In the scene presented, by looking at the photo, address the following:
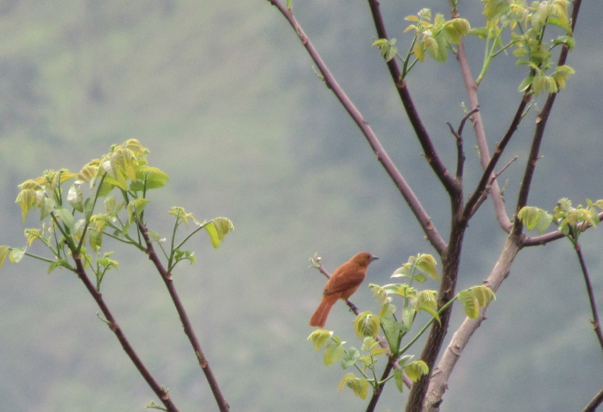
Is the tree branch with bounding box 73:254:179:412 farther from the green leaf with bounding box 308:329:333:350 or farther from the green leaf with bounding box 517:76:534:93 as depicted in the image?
the green leaf with bounding box 517:76:534:93

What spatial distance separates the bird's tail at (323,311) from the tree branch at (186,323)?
1.61m

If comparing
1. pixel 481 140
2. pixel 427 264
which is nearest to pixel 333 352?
pixel 427 264

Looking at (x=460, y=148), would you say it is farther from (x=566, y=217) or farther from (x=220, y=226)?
(x=220, y=226)

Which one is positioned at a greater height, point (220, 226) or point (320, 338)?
point (220, 226)

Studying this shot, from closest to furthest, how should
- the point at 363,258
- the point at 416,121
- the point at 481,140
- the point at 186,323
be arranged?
the point at 186,323 < the point at 416,121 < the point at 481,140 < the point at 363,258

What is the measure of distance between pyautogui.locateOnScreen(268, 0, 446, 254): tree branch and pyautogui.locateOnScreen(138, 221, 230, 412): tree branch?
68 cm

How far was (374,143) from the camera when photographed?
1.86m

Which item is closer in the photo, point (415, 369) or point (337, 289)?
point (415, 369)

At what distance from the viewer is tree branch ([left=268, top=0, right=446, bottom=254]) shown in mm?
1771

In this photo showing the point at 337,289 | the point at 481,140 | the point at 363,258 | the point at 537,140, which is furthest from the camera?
the point at 363,258

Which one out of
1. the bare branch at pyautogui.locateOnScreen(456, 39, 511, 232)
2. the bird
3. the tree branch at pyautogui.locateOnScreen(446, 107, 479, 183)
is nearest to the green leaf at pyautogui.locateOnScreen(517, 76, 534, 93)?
the tree branch at pyautogui.locateOnScreen(446, 107, 479, 183)

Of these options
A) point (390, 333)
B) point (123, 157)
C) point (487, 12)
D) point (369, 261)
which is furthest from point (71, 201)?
point (369, 261)

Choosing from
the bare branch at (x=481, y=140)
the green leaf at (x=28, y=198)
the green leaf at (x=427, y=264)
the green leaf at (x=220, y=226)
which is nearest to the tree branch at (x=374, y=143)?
the green leaf at (x=427, y=264)

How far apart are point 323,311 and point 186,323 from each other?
1749mm
